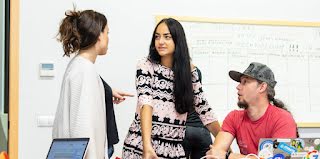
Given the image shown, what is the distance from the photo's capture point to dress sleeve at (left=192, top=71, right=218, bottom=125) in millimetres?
2367

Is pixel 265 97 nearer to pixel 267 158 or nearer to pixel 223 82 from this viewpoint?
pixel 267 158

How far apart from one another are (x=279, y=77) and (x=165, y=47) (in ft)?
4.71

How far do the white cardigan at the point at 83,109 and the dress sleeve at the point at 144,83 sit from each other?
25 centimetres

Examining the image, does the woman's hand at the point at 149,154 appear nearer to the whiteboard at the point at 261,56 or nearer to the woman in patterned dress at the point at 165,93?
the woman in patterned dress at the point at 165,93

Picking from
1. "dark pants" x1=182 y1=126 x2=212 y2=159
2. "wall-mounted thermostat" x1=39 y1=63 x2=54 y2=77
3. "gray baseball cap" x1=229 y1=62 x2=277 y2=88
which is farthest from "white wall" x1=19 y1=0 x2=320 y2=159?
"gray baseball cap" x1=229 y1=62 x2=277 y2=88

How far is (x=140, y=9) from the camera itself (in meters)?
3.23

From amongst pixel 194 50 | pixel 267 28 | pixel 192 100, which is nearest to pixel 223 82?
pixel 194 50

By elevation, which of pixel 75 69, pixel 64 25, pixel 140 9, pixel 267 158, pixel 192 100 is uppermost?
pixel 140 9

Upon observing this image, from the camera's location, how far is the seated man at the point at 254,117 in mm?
2225

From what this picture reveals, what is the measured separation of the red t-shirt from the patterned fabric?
0.30m

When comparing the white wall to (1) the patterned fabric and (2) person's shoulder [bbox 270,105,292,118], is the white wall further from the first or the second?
(2) person's shoulder [bbox 270,105,292,118]

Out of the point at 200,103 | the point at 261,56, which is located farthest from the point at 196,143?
the point at 261,56

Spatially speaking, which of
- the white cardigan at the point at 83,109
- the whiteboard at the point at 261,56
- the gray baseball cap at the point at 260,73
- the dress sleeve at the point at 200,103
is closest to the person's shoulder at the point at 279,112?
the gray baseball cap at the point at 260,73

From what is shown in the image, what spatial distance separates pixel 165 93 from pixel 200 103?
232 mm
